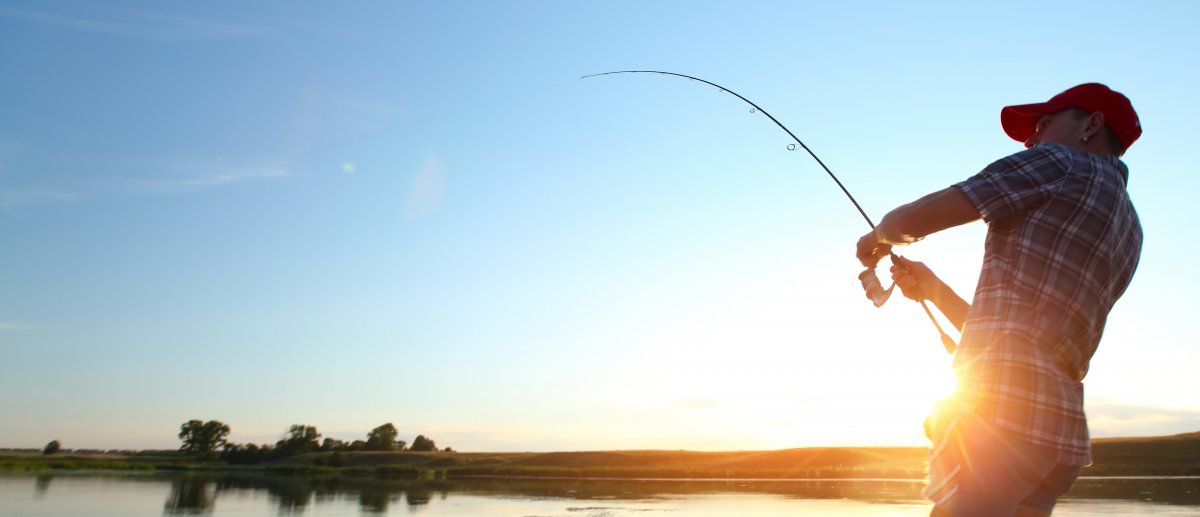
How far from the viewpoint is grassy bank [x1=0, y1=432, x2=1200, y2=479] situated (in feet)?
193

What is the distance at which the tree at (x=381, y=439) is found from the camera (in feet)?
387

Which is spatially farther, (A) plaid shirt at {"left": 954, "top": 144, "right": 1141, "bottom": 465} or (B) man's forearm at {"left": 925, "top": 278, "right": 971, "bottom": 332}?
(B) man's forearm at {"left": 925, "top": 278, "right": 971, "bottom": 332}

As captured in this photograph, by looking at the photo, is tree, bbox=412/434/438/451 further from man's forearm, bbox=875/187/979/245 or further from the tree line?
man's forearm, bbox=875/187/979/245

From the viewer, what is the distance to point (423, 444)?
11712 cm

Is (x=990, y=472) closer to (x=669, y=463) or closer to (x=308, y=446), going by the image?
(x=669, y=463)

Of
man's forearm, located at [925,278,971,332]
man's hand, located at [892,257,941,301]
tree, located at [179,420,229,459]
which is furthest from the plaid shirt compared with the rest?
tree, located at [179,420,229,459]

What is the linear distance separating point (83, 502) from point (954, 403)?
3860 centimetres

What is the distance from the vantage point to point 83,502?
32438 mm

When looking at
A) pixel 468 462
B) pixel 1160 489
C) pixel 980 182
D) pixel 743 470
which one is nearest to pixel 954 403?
pixel 980 182

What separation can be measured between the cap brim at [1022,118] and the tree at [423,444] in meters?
119

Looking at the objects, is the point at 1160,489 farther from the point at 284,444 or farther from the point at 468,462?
the point at 284,444

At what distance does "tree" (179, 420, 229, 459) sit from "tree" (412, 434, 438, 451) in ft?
97.9

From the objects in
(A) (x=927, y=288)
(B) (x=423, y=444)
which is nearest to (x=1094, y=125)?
(A) (x=927, y=288)

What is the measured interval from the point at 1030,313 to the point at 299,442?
124 m
